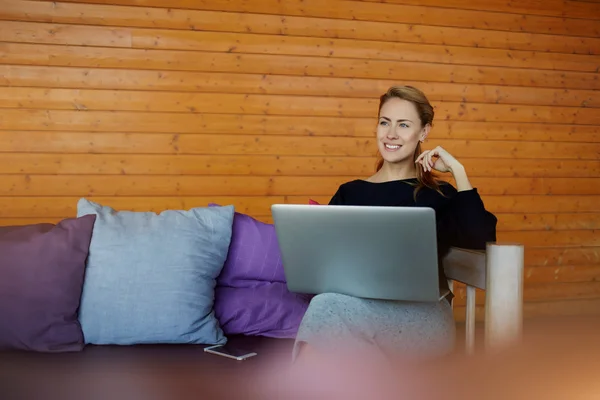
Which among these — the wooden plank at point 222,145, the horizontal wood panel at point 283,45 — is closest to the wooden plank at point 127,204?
the wooden plank at point 222,145

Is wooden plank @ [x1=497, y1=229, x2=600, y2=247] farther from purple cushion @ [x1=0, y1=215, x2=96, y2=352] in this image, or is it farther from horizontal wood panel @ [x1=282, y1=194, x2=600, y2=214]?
purple cushion @ [x1=0, y1=215, x2=96, y2=352]

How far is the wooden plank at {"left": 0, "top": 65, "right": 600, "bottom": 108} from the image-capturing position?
3150mm

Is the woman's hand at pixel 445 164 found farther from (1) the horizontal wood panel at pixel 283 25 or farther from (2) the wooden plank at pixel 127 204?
(1) the horizontal wood panel at pixel 283 25

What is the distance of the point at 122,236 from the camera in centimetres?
190

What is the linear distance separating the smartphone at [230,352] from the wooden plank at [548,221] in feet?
7.66

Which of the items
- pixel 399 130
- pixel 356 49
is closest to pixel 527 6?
pixel 356 49

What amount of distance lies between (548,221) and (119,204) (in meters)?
2.52

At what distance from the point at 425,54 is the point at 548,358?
255 cm

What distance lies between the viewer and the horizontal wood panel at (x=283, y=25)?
314cm

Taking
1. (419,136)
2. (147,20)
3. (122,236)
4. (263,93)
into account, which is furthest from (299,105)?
(122,236)

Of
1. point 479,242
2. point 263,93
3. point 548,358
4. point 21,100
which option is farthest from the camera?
point 263,93

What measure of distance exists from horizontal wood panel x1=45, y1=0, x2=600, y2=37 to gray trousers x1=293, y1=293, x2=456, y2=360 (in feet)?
7.12

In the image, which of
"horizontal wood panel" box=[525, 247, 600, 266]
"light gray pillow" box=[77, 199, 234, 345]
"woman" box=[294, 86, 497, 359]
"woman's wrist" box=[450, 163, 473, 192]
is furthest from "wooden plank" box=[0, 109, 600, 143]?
"woman's wrist" box=[450, 163, 473, 192]

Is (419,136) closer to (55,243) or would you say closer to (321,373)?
(321,373)
